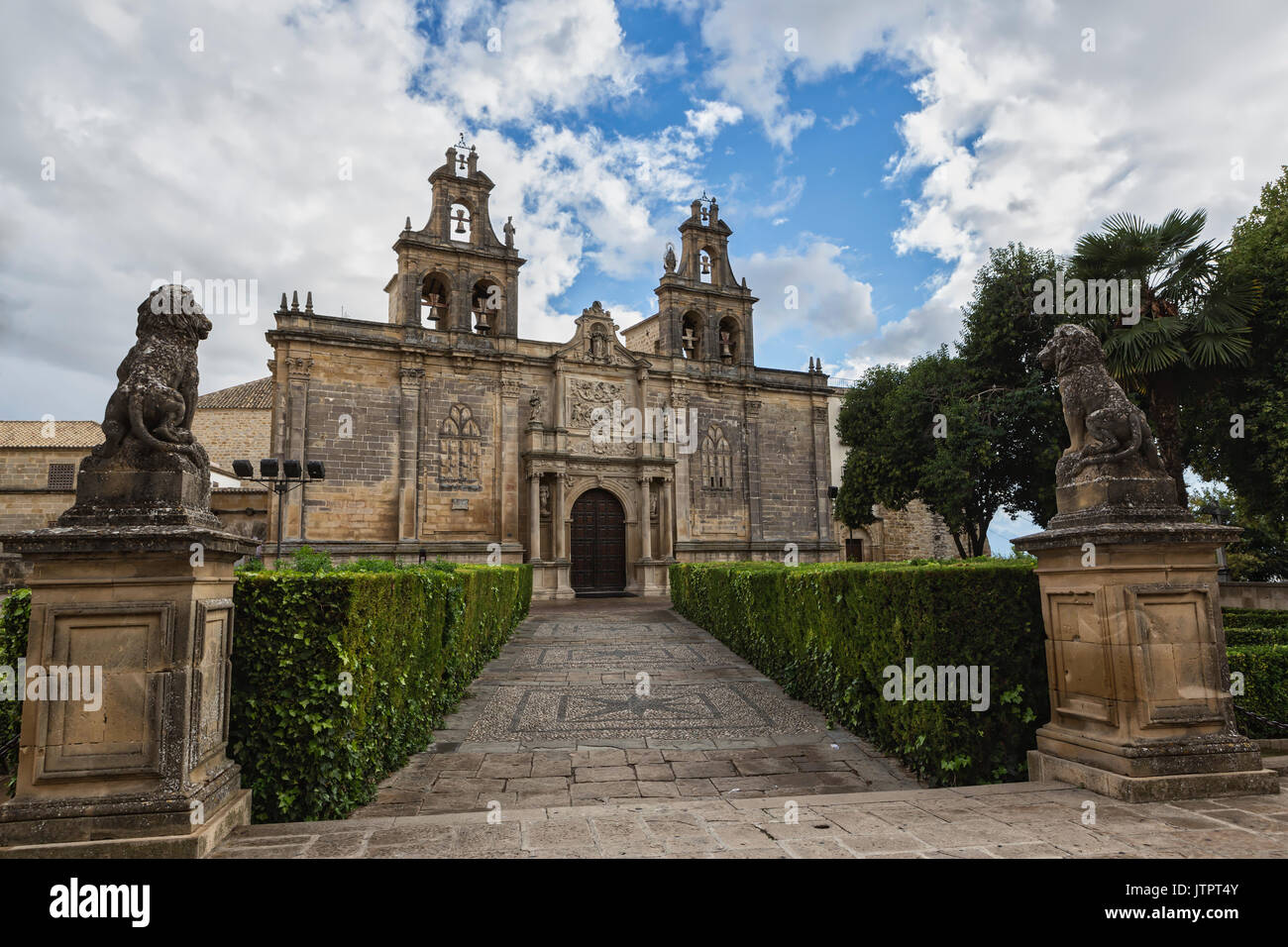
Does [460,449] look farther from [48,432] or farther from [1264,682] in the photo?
[48,432]

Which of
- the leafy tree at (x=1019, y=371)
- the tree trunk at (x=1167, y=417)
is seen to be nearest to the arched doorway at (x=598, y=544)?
the leafy tree at (x=1019, y=371)

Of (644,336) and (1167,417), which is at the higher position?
(644,336)

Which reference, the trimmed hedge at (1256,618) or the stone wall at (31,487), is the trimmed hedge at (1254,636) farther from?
the stone wall at (31,487)

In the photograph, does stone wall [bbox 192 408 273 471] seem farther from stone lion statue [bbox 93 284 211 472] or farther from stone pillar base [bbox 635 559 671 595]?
stone lion statue [bbox 93 284 211 472]

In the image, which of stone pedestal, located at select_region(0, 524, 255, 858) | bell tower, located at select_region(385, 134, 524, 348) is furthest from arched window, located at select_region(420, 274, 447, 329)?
stone pedestal, located at select_region(0, 524, 255, 858)

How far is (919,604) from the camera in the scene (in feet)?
17.3

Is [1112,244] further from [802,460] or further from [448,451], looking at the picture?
[448,451]

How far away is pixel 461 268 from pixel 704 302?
9320 millimetres

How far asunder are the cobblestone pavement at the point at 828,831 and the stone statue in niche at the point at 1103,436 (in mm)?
1885

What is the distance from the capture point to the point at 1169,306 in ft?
40.8

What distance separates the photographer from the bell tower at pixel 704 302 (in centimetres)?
2669

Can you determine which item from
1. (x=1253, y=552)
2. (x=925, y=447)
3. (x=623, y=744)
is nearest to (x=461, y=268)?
(x=925, y=447)

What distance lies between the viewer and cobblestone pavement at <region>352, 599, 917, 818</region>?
17.1ft
